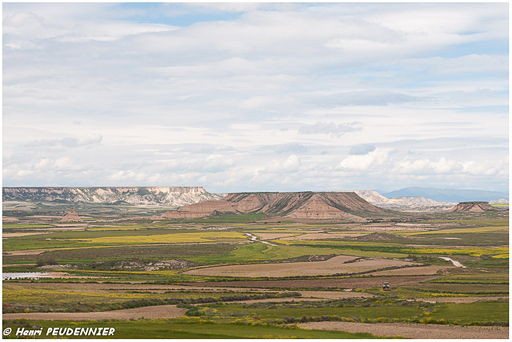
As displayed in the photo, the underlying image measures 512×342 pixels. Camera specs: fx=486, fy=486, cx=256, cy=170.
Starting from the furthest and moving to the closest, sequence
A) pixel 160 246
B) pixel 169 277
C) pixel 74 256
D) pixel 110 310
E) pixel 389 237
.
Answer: pixel 389 237
pixel 160 246
pixel 74 256
pixel 169 277
pixel 110 310

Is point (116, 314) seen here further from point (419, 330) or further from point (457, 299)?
point (457, 299)

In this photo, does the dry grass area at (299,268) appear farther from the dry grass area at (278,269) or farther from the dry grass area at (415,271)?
the dry grass area at (415,271)

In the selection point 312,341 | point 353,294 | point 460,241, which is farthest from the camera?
point 460,241

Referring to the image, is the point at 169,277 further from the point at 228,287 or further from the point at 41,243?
the point at 41,243

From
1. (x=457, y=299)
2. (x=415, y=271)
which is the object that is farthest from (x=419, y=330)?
(x=415, y=271)

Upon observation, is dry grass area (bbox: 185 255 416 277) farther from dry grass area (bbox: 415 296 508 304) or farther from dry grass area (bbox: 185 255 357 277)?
dry grass area (bbox: 415 296 508 304)

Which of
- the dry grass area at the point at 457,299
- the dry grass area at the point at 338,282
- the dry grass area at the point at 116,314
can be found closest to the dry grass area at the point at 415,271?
the dry grass area at the point at 338,282

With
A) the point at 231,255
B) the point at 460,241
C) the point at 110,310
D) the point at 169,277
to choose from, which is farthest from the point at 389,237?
the point at 110,310
